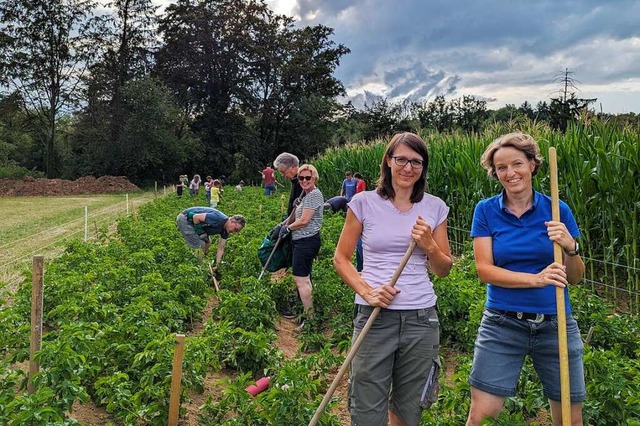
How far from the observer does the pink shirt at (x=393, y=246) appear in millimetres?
2674

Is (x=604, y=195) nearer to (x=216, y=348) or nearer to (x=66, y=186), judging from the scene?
(x=216, y=348)

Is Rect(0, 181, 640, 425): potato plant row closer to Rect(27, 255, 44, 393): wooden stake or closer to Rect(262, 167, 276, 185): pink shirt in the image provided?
Rect(27, 255, 44, 393): wooden stake

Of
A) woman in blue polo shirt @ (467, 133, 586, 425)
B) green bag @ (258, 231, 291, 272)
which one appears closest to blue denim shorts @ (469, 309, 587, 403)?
woman in blue polo shirt @ (467, 133, 586, 425)

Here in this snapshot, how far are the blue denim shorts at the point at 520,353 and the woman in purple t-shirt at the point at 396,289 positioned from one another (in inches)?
10.2

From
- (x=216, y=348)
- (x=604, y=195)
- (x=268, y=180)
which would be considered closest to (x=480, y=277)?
(x=216, y=348)

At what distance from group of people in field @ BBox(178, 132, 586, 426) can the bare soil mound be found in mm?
34489

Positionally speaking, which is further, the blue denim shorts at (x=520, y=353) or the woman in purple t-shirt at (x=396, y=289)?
the woman in purple t-shirt at (x=396, y=289)

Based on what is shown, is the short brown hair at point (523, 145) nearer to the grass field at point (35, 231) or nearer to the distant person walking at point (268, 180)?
the grass field at point (35, 231)

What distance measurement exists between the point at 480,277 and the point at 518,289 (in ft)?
0.65

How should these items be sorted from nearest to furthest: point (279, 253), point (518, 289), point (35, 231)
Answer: point (518, 289), point (279, 253), point (35, 231)

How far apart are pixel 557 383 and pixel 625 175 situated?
15.3ft

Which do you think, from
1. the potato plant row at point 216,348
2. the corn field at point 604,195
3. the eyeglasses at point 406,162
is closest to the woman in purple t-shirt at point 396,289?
the eyeglasses at point 406,162

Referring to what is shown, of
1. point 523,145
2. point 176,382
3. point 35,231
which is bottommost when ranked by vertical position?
point 35,231

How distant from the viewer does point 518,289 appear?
8.29 feet
